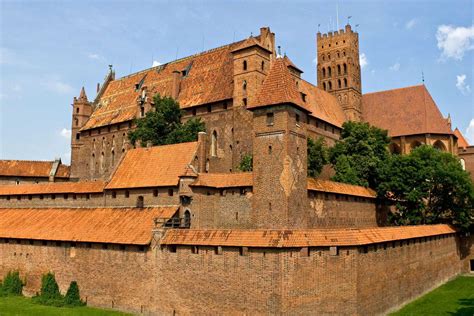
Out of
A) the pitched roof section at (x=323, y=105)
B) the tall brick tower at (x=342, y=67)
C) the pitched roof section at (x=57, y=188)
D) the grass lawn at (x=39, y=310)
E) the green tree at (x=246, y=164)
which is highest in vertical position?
the tall brick tower at (x=342, y=67)

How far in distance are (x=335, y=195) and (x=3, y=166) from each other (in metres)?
42.3

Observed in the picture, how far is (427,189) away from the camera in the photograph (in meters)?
37.5

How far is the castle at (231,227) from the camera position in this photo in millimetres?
23797

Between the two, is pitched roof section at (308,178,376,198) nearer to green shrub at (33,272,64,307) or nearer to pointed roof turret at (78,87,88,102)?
green shrub at (33,272,64,307)

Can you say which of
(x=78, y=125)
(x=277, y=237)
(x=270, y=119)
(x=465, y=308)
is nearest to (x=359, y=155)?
(x=270, y=119)

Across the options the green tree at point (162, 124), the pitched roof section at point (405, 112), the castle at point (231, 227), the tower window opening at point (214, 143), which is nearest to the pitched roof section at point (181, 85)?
the castle at point (231, 227)

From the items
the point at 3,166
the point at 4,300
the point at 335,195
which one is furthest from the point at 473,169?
the point at 3,166

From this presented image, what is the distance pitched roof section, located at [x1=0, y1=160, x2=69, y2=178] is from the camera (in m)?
56.6

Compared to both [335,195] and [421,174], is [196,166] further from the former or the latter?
[421,174]

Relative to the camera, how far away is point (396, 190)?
37.7 m

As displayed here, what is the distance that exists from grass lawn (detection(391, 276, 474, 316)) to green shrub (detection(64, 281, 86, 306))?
19.4 meters

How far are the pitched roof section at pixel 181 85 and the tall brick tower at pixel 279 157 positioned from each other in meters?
14.3

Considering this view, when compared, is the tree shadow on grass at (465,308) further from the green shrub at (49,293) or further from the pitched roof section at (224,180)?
the green shrub at (49,293)

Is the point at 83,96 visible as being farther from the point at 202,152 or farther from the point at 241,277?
the point at 241,277
